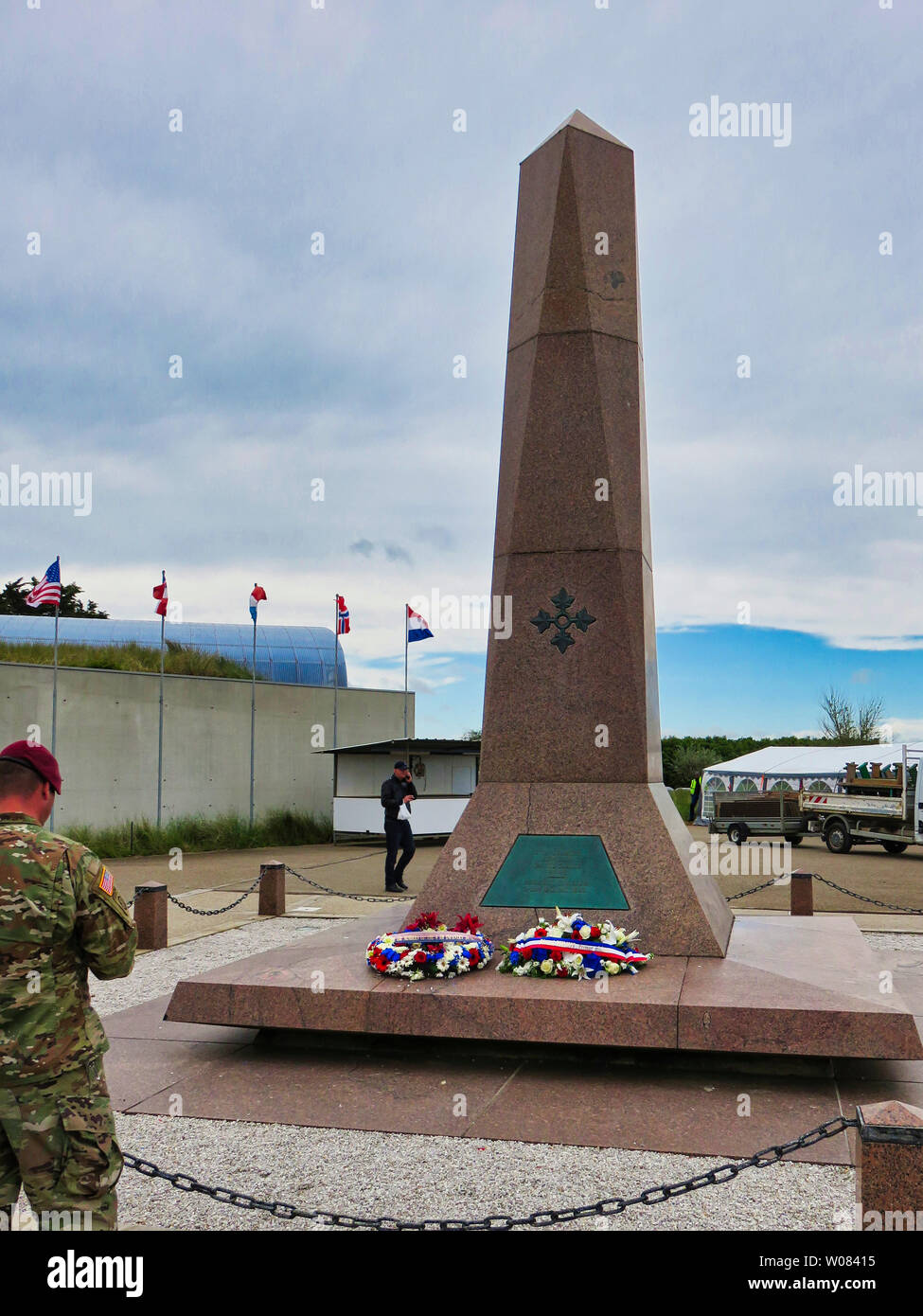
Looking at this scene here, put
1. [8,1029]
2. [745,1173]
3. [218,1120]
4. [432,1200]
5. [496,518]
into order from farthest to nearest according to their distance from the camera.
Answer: [496,518], [218,1120], [745,1173], [432,1200], [8,1029]

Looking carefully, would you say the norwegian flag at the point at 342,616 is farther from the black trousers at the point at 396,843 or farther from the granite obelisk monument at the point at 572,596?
the granite obelisk monument at the point at 572,596

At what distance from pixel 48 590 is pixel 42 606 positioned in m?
16.2

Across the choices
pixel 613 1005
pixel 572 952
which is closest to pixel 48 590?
pixel 572 952

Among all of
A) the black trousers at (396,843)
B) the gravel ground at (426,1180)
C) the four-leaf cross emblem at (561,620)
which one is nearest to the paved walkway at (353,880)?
the black trousers at (396,843)

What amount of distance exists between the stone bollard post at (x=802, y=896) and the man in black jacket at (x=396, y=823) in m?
5.59

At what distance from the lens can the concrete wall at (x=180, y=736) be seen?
22828mm

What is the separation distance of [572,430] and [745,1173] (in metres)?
5.14

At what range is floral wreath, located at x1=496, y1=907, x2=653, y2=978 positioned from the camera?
20.1 ft

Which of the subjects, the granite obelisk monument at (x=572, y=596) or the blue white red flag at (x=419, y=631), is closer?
the granite obelisk monument at (x=572, y=596)

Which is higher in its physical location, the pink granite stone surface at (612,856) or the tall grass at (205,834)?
the pink granite stone surface at (612,856)

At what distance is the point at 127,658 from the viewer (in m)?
27.6
